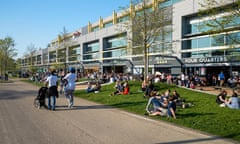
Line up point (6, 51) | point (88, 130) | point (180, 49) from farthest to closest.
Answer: point (6, 51), point (180, 49), point (88, 130)

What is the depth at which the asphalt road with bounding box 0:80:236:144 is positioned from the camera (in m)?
7.02

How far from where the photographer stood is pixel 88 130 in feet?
26.7

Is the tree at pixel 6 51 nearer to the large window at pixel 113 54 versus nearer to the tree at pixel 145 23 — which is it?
the large window at pixel 113 54

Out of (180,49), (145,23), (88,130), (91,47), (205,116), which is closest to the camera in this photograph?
(88,130)

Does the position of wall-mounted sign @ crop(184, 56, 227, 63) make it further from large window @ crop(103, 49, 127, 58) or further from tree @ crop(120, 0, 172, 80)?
large window @ crop(103, 49, 127, 58)

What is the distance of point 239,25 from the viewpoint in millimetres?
11422

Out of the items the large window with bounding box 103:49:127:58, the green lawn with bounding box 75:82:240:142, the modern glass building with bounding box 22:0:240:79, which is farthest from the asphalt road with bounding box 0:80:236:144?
the large window with bounding box 103:49:127:58

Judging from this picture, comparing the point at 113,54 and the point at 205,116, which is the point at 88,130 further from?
the point at 113,54

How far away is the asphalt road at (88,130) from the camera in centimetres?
702

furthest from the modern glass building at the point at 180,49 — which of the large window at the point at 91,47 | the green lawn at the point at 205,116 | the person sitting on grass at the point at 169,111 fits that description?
the large window at the point at 91,47

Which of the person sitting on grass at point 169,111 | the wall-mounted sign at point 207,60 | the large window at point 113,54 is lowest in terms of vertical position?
the person sitting on grass at point 169,111

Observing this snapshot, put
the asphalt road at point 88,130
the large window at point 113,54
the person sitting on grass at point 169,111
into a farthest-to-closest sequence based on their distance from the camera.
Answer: the large window at point 113,54 < the person sitting on grass at point 169,111 < the asphalt road at point 88,130

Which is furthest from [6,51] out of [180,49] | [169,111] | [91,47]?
[169,111]

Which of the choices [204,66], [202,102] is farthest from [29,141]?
[204,66]
